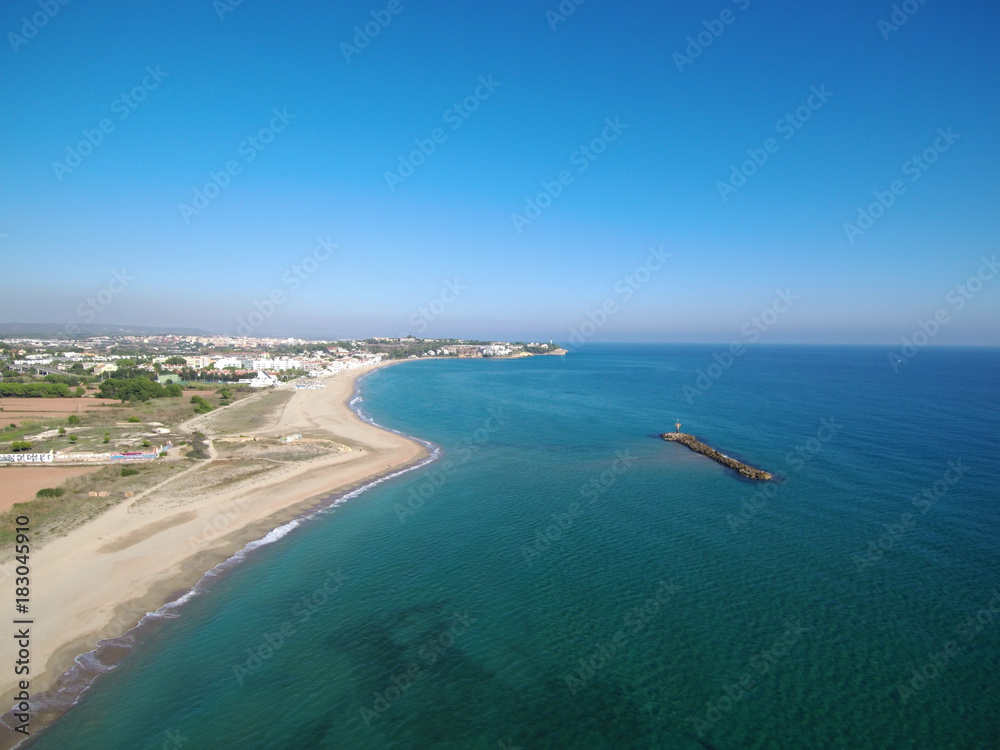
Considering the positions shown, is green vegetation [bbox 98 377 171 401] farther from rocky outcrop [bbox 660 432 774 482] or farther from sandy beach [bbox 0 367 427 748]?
rocky outcrop [bbox 660 432 774 482]

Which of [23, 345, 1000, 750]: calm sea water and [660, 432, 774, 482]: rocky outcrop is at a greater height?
[660, 432, 774, 482]: rocky outcrop

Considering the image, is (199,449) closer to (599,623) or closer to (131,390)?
(131,390)

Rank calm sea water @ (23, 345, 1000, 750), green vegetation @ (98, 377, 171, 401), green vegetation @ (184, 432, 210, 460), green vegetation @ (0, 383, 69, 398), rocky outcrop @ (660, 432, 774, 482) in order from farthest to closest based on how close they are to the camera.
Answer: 1. green vegetation @ (0, 383, 69, 398)
2. green vegetation @ (98, 377, 171, 401)
3. green vegetation @ (184, 432, 210, 460)
4. rocky outcrop @ (660, 432, 774, 482)
5. calm sea water @ (23, 345, 1000, 750)

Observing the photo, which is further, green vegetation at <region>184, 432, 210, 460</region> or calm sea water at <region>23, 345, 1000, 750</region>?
green vegetation at <region>184, 432, 210, 460</region>

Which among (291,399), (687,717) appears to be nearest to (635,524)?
(687,717)

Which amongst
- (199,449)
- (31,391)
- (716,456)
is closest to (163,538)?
(199,449)

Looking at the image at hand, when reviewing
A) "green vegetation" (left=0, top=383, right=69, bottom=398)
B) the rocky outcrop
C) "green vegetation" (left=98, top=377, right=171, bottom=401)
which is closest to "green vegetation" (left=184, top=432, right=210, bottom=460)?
"green vegetation" (left=98, top=377, right=171, bottom=401)
